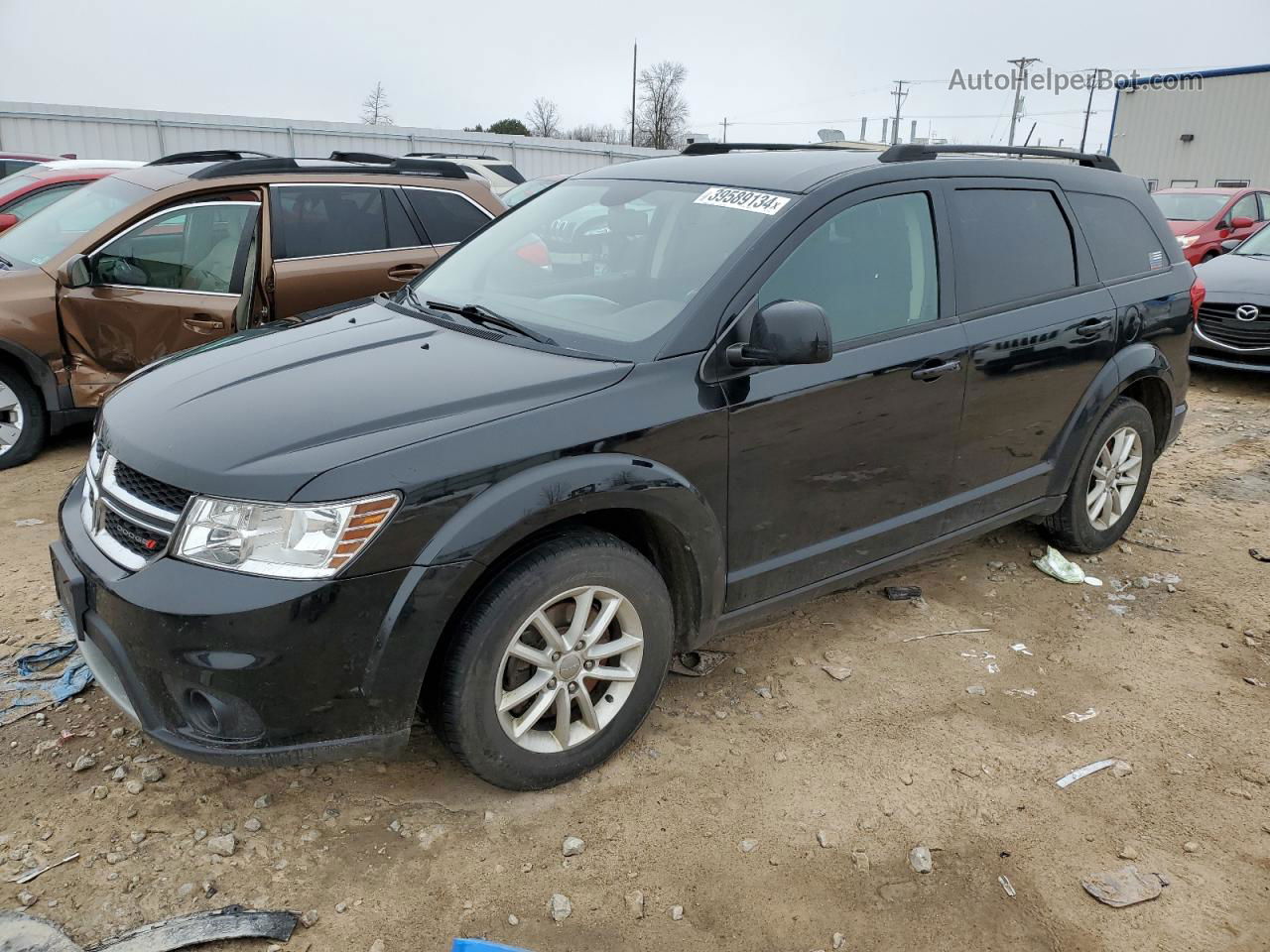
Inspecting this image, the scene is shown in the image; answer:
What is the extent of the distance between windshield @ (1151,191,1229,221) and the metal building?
1596cm

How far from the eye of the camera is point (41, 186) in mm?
8680

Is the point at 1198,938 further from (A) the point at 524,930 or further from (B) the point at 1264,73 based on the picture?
(B) the point at 1264,73

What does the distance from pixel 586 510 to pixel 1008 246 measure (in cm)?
221

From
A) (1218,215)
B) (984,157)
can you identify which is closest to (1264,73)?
(1218,215)

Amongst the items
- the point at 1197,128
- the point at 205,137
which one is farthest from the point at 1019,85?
the point at 205,137

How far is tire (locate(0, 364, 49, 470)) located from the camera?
5.45 metres

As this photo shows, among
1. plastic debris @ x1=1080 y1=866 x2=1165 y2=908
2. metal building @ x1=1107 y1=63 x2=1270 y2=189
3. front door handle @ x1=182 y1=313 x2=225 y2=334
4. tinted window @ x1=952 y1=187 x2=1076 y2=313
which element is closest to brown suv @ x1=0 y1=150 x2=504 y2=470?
front door handle @ x1=182 y1=313 x2=225 y2=334

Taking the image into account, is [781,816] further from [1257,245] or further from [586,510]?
[1257,245]

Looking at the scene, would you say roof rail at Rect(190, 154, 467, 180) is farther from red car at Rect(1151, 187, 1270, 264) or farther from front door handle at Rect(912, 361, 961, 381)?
red car at Rect(1151, 187, 1270, 264)

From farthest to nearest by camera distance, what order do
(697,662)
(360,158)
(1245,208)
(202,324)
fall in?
(1245,208), (360,158), (202,324), (697,662)

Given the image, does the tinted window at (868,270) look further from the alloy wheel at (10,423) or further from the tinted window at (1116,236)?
the alloy wheel at (10,423)

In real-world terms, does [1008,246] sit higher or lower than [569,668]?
higher

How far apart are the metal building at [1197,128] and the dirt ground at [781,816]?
97.7 feet

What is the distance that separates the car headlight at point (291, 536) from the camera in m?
2.28
